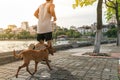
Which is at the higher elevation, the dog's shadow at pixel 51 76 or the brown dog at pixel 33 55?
the brown dog at pixel 33 55

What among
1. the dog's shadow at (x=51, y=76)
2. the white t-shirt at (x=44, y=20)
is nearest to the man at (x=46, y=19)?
the white t-shirt at (x=44, y=20)

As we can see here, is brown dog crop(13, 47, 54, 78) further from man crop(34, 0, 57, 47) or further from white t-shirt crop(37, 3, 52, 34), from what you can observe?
white t-shirt crop(37, 3, 52, 34)

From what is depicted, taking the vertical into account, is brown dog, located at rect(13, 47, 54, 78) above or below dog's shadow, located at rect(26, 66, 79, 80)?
above

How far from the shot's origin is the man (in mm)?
6992

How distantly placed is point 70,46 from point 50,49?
12.8 meters

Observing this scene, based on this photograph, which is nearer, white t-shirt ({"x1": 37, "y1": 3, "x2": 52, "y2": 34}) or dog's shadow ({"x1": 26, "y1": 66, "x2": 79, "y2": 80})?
dog's shadow ({"x1": 26, "y1": 66, "x2": 79, "y2": 80})

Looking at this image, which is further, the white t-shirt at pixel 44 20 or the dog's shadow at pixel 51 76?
the white t-shirt at pixel 44 20

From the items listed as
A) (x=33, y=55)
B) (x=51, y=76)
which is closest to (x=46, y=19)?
(x=33, y=55)

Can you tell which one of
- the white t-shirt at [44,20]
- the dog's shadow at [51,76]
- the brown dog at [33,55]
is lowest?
the dog's shadow at [51,76]

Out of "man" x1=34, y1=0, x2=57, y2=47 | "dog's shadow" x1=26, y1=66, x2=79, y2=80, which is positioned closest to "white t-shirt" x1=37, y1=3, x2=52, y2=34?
"man" x1=34, y1=0, x2=57, y2=47

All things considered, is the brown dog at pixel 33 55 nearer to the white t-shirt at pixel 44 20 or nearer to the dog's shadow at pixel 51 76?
the dog's shadow at pixel 51 76

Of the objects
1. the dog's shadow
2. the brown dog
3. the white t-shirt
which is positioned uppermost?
the white t-shirt

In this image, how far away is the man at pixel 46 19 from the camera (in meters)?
6.99

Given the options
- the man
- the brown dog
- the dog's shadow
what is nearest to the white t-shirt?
the man
